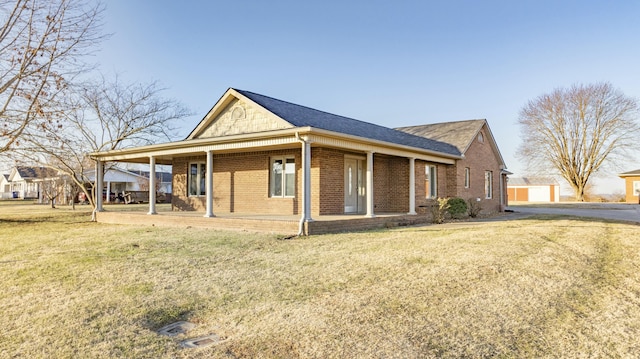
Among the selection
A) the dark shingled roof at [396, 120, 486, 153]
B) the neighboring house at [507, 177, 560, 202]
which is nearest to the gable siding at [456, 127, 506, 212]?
the dark shingled roof at [396, 120, 486, 153]

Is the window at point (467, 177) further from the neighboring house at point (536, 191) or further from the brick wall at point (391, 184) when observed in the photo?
the neighboring house at point (536, 191)

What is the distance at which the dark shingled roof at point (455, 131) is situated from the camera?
1967 centimetres

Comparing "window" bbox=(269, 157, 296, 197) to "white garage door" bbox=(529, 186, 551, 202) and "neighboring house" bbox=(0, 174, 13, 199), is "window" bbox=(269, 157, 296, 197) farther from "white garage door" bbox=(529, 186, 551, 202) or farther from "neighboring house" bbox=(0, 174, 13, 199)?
"neighboring house" bbox=(0, 174, 13, 199)

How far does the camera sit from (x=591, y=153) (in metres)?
38.0

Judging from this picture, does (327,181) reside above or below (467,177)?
below

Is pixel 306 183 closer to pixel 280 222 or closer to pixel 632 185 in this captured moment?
pixel 280 222

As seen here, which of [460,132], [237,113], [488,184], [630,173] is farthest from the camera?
[630,173]

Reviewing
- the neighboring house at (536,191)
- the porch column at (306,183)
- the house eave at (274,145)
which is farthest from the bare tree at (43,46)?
the neighboring house at (536,191)

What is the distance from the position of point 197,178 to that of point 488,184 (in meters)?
15.5

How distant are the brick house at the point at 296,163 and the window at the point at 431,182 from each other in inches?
1.8

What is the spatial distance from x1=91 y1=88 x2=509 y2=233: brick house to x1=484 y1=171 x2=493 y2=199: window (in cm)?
242

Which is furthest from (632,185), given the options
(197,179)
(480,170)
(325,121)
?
(197,179)

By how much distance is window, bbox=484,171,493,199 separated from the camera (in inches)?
853

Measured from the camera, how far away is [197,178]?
17531mm
